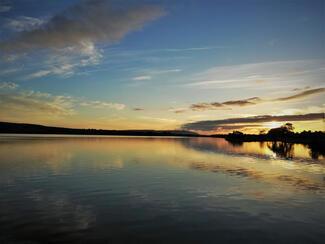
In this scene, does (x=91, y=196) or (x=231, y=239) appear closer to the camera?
(x=231, y=239)

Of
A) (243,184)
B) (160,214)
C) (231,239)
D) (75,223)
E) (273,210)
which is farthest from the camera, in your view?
(243,184)

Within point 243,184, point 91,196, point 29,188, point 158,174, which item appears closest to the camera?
point 91,196

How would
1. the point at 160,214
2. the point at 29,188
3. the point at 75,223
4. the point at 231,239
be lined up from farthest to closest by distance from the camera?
the point at 29,188 < the point at 160,214 < the point at 75,223 < the point at 231,239

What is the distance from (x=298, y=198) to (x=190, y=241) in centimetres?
1380

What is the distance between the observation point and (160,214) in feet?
61.9

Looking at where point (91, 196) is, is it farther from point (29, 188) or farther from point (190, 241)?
point (190, 241)

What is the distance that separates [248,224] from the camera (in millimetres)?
17250

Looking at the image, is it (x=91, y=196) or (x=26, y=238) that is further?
(x=91, y=196)

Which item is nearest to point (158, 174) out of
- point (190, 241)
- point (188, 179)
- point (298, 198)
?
point (188, 179)

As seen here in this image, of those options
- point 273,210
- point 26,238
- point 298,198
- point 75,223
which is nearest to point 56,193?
point 75,223

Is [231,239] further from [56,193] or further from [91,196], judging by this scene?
[56,193]

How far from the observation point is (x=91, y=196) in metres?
23.4

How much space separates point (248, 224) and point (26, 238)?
11.5m

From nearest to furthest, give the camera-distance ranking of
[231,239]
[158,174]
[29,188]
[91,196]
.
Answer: [231,239]
[91,196]
[29,188]
[158,174]
